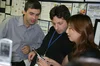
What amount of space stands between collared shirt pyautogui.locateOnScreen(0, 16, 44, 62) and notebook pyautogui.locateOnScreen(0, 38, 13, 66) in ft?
2.43

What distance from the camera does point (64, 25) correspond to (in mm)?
1337

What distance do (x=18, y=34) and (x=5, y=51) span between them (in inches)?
31.7

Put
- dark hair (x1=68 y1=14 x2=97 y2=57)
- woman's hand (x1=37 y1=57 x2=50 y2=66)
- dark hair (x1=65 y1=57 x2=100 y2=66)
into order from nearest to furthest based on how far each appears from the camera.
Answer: dark hair (x1=65 y1=57 x2=100 y2=66)
dark hair (x1=68 y1=14 x2=97 y2=57)
woman's hand (x1=37 y1=57 x2=50 y2=66)

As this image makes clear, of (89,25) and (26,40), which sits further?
(26,40)

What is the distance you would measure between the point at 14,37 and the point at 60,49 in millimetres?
672

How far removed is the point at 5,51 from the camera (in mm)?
1010

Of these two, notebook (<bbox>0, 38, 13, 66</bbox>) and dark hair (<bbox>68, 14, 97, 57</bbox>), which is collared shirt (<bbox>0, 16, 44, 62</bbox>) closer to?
notebook (<bbox>0, 38, 13, 66</bbox>)

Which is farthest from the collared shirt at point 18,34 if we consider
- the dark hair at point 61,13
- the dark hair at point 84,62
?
the dark hair at point 84,62

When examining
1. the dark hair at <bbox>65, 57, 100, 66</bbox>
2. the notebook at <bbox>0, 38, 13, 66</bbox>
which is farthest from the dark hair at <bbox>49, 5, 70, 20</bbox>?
the dark hair at <bbox>65, 57, 100, 66</bbox>

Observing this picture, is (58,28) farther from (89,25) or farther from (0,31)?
(0,31)

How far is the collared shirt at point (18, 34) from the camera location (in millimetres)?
1763

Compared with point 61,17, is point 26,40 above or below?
below

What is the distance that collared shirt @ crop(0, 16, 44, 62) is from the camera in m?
1.76

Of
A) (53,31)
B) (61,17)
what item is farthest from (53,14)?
(53,31)
